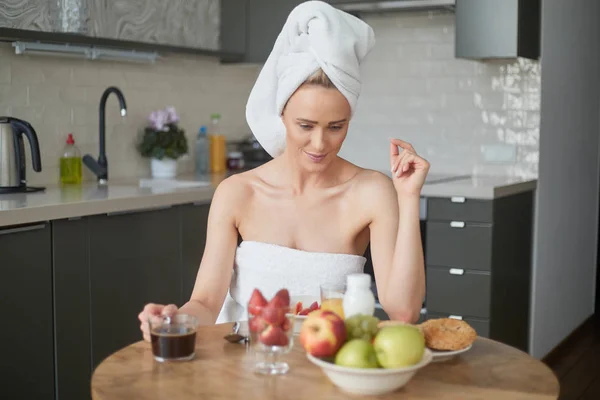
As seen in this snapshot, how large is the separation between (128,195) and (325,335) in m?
2.13

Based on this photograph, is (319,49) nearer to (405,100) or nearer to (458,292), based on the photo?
(458,292)

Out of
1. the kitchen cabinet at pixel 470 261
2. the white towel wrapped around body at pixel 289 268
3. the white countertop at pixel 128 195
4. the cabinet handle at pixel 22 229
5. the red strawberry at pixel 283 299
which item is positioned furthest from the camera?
the kitchen cabinet at pixel 470 261

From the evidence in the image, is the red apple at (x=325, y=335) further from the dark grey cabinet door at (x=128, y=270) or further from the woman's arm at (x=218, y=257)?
the dark grey cabinet door at (x=128, y=270)

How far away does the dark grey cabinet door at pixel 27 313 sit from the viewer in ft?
9.45

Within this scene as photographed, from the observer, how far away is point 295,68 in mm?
2084

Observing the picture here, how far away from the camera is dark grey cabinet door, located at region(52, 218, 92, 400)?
3098 mm

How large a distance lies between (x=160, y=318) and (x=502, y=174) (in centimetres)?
341

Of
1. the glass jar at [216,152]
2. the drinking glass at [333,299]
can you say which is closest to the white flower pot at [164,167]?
the glass jar at [216,152]

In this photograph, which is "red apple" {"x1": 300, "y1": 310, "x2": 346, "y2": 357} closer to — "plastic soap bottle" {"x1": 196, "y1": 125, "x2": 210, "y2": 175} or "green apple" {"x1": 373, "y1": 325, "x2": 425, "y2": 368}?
"green apple" {"x1": 373, "y1": 325, "x2": 425, "y2": 368}

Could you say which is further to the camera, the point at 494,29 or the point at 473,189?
the point at 494,29

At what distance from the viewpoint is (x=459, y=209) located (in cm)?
407

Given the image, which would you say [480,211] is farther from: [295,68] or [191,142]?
[295,68]

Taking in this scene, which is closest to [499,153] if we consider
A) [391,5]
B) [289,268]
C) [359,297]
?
[391,5]

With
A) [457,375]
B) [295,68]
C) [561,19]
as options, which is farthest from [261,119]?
[561,19]
